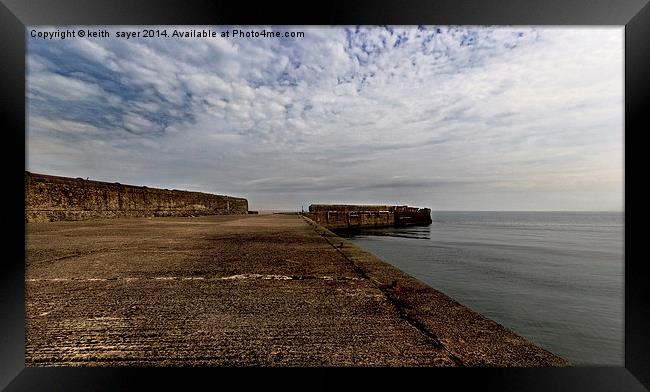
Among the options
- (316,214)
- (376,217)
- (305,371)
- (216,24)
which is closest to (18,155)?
(216,24)

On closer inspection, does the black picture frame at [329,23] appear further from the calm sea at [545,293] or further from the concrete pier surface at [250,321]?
the calm sea at [545,293]

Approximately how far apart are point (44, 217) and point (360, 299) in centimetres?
1089

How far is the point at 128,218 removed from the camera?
12281 millimetres

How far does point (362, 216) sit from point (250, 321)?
116 ft

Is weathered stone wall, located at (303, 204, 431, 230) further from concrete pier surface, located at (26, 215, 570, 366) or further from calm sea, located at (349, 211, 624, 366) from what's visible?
concrete pier surface, located at (26, 215, 570, 366)

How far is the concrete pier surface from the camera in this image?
140cm

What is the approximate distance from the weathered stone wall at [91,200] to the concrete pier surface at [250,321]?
3.55m

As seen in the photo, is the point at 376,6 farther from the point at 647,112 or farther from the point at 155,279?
the point at 155,279

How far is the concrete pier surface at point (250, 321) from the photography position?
1.40 m

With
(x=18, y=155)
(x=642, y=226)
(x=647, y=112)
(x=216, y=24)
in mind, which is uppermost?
(x=216, y=24)

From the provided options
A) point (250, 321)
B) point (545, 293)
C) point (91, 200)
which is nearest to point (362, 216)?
point (545, 293)

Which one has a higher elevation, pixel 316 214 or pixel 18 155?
pixel 18 155

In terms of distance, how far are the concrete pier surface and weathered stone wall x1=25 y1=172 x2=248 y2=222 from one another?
355 cm

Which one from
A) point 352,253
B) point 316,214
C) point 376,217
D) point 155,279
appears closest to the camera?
point 155,279
